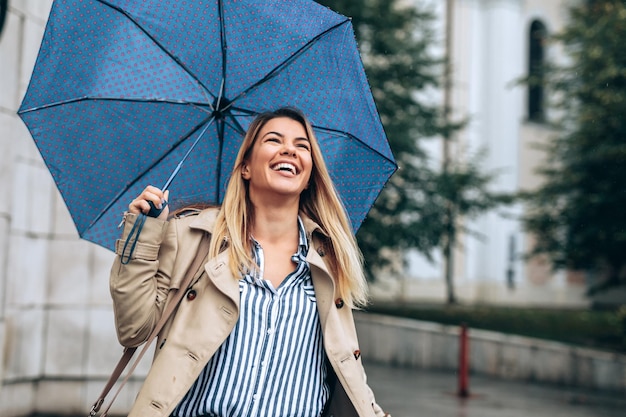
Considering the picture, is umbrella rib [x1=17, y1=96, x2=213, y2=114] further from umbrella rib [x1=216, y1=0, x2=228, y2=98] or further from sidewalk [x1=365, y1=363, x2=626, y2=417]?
sidewalk [x1=365, y1=363, x2=626, y2=417]

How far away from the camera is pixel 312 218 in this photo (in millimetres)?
3363

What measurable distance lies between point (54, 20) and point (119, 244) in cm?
100

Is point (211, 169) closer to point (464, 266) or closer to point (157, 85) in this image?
point (157, 85)

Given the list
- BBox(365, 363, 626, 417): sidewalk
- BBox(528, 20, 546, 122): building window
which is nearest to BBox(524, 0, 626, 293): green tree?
BBox(365, 363, 626, 417): sidewalk

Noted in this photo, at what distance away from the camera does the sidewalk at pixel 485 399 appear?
9.86 m

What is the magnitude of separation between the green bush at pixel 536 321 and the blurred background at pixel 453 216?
0.08 meters

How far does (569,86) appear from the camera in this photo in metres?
17.2

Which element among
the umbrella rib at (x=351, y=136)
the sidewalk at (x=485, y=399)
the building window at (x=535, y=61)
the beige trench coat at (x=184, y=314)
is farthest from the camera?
the building window at (x=535, y=61)

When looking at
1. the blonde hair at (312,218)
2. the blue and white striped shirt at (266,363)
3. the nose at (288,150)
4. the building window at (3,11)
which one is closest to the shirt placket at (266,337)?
the blue and white striped shirt at (266,363)

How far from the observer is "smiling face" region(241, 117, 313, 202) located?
314cm

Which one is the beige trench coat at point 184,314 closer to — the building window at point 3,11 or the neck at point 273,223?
the neck at point 273,223

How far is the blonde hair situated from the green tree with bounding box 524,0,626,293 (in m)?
12.0

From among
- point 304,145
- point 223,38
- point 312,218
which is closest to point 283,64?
point 223,38

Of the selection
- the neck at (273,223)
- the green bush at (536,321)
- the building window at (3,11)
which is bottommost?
the green bush at (536,321)
